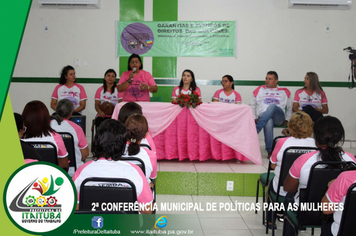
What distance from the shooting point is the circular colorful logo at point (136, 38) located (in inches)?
249

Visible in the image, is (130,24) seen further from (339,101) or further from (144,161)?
(144,161)

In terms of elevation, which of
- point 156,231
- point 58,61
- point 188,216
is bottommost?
point 188,216

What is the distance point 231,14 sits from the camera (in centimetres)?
630


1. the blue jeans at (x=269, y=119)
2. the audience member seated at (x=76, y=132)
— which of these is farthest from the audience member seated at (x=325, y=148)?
the blue jeans at (x=269, y=119)

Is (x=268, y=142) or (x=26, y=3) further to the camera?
(x=268, y=142)

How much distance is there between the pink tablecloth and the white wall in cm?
213

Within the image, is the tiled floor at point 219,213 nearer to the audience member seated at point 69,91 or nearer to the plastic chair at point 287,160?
the plastic chair at point 287,160

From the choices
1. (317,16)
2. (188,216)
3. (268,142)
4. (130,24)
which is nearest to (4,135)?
(188,216)

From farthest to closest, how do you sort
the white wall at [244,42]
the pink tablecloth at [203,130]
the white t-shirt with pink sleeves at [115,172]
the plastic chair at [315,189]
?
1. the white wall at [244,42]
2. the pink tablecloth at [203,130]
3. the plastic chair at [315,189]
4. the white t-shirt with pink sleeves at [115,172]

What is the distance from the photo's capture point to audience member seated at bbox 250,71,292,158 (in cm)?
505

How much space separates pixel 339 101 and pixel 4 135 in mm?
5828

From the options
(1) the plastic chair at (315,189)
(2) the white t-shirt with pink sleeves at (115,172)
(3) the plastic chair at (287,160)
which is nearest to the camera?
(2) the white t-shirt with pink sleeves at (115,172)

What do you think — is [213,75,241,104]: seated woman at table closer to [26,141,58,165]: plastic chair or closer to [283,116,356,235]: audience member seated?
[283,116,356,235]: audience member seated

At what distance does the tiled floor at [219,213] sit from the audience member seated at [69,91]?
2009 mm
